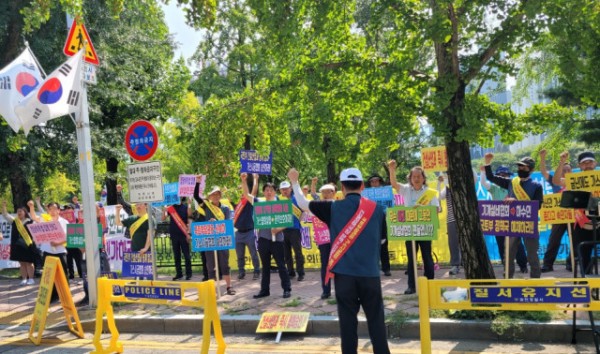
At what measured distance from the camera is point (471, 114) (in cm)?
696

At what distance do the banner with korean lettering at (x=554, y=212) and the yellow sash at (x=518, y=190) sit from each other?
63 cm

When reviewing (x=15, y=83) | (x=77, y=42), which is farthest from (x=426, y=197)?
(x=15, y=83)

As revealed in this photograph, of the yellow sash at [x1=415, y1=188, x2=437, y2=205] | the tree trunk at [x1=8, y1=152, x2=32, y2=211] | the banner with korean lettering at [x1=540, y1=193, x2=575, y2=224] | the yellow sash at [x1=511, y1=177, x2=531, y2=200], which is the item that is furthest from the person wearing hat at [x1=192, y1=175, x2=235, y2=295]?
the tree trunk at [x1=8, y1=152, x2=32, y2=211]

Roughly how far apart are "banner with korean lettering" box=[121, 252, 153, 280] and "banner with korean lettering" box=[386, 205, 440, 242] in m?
4.00

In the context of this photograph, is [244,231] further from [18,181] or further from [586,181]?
[18,181]

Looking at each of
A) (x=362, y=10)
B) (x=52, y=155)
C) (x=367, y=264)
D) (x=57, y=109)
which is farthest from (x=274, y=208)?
(x=362, y=10)

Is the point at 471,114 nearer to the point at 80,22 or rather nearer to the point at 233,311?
the point at 233,311

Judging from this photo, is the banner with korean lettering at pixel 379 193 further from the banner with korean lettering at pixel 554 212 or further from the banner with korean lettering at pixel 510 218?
the banner with korean lettering at pixel 510 218

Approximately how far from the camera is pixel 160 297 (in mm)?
6656

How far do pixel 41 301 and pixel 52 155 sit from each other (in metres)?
12.5

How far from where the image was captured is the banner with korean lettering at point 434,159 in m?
10.7

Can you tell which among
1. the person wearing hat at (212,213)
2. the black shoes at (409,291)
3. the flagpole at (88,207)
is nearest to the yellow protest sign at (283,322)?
the black shoes at (409,291)

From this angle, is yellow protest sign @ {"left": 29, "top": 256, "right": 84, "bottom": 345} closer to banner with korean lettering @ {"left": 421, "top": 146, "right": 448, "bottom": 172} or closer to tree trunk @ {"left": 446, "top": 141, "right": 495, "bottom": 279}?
tree trunk @ {"left": 446, "top": 141, "right": 495, "bottom": 279}

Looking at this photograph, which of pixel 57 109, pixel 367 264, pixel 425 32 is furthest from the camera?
pixel 57 109
